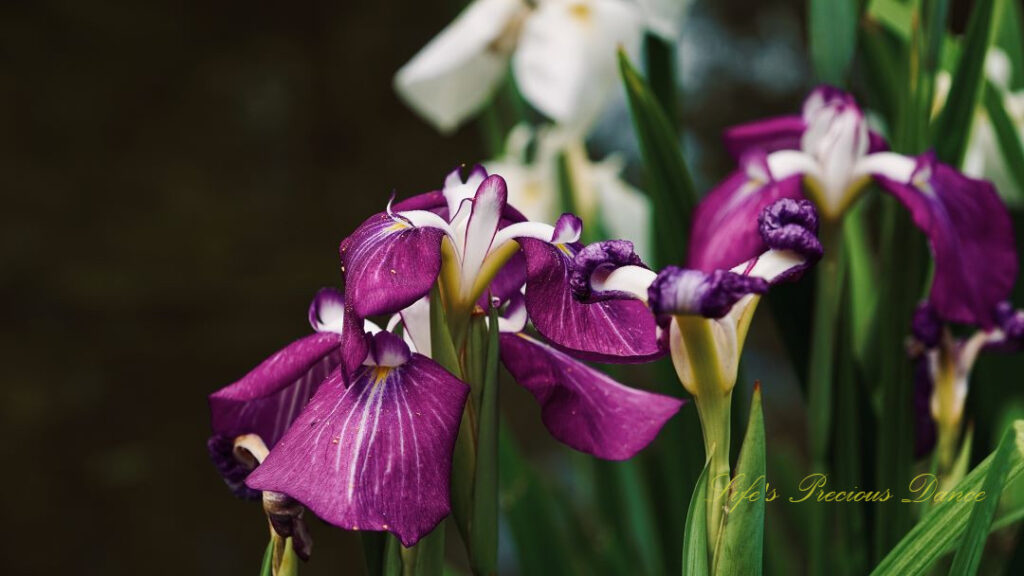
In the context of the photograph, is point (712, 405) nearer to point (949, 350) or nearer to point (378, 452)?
point (378, 452)

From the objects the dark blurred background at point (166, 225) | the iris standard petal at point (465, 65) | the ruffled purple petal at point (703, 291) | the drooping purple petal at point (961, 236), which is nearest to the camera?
the ruffled purple petal at point (703, 291)

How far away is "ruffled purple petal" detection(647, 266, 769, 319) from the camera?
0.20 m

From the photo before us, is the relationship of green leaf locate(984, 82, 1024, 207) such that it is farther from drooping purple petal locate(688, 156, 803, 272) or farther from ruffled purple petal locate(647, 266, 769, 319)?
ruffled purple petal locate(647, 266, 769, 319)

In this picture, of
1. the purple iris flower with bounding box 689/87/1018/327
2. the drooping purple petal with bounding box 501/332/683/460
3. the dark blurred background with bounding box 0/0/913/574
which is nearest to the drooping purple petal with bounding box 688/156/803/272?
the purple iris flower with bounding box 689/87/1018/327

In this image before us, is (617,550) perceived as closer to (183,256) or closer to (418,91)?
(418,91)

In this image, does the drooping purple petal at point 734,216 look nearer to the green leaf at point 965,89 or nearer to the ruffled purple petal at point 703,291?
the green leaf at point 965,89

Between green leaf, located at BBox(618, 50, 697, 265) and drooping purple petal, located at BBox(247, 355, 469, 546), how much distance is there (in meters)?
0.21

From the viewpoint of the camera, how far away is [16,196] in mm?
1213

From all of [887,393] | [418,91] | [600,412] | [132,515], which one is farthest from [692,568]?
[132,515]

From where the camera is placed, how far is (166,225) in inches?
51.0

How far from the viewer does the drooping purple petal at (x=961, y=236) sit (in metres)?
0.36

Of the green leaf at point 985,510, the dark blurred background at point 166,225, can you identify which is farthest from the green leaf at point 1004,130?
the dark blurred background at point 166,225

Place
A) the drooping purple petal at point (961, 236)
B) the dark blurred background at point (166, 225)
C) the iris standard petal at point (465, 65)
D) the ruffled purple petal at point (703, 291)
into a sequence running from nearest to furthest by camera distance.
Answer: the ruffled purple petal at point (703, 291), the drooping purple petal at point (961, 236), the iris standard petal at point (465, 65), the dark blurred background at point (166, 225)

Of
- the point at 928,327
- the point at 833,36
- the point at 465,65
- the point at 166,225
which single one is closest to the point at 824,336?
the point at 928,327
